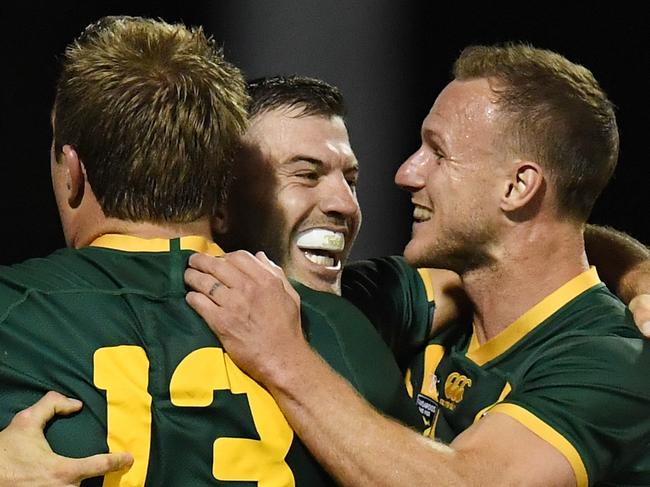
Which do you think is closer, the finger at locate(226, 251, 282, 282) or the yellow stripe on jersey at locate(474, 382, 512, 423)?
the finger at locate(226, 251, 282, 282)

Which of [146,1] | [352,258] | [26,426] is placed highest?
[146,1]

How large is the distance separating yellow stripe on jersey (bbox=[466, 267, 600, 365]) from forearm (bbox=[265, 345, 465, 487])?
39 centimetres

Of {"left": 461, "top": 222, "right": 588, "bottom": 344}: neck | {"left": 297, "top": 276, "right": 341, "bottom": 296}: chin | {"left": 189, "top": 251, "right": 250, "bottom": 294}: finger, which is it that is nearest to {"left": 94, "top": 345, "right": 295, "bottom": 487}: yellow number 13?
{"left": 189, "top": 251, "right": 250, "bottom": 294}: finger

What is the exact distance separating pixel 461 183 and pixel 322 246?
35 cm

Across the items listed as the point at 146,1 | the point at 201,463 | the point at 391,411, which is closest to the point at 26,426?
the point at 201,463

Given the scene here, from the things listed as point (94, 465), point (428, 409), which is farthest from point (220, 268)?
point (428, 409)

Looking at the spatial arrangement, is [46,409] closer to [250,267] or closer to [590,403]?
[250,267]

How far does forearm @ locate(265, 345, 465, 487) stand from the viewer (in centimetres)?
155

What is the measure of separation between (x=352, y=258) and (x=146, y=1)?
3.21 feet

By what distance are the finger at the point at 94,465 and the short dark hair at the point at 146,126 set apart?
1.08 ft

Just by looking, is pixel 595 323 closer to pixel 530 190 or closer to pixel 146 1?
pixel 530 190

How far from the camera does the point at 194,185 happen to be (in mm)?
1572

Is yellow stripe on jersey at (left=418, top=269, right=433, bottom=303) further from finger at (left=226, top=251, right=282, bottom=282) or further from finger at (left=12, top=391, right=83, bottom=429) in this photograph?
finger at (left=12, top=391, right=83, bottom=429)

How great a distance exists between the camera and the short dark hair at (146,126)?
155cm
